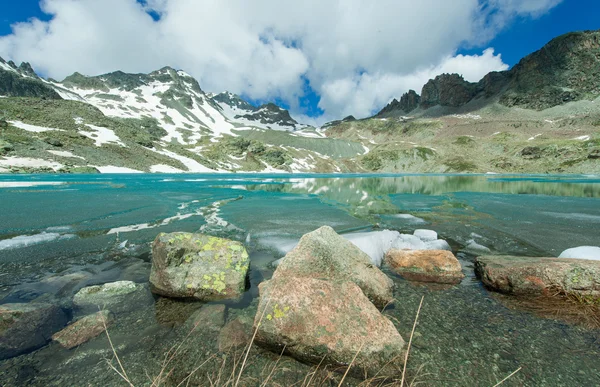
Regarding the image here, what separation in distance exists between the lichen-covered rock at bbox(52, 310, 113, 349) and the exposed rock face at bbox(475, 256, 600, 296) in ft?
30.5

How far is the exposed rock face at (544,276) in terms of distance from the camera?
247 inches

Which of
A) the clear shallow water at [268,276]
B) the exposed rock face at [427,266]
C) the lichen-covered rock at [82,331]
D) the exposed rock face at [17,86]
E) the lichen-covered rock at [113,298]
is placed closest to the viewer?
the clear shallow water at [268,276]

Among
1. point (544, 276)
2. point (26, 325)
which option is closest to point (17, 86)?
point (26, 325)

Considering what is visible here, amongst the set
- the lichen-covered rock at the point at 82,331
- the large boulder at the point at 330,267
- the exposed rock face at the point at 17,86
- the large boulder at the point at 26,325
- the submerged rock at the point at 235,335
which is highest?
the exposed rock face at the point at 17,86

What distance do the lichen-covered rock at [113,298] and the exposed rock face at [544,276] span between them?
908 centimetres

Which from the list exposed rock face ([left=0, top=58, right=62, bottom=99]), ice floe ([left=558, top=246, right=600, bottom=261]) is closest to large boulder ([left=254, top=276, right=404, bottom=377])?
ice floe ([left=558, top=246, right=600, bottom=261])

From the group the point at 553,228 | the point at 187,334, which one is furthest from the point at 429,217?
the point at 187,334

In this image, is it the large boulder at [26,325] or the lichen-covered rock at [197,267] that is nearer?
the large boulder at [26,325]

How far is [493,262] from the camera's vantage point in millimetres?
7578

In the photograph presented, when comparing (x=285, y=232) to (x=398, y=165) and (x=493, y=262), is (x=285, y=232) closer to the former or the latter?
(x=493, y=262)

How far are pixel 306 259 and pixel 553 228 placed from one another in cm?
1524

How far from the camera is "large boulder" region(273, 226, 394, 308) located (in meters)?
6.30

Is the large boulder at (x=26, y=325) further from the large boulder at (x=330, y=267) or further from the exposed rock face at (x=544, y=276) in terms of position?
the exposed rock face at (x=544, y=276)

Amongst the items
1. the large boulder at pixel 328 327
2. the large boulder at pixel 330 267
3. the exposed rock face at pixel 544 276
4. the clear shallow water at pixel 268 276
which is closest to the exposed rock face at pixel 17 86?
the clear shallow water at pixel 268 276
